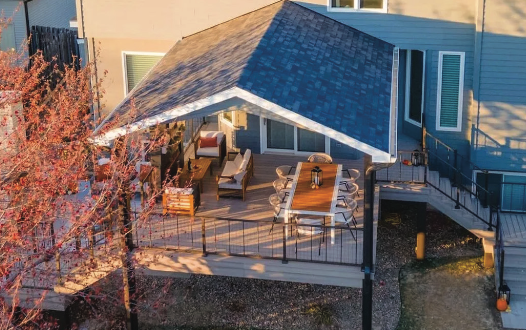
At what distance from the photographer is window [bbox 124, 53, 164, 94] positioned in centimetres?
2220

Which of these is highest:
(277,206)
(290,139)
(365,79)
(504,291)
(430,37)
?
(430,37)

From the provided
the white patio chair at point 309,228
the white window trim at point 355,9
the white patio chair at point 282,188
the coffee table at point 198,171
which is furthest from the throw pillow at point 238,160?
the white window trim at point 355,9

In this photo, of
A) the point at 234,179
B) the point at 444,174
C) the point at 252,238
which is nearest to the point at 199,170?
the point at 234,179

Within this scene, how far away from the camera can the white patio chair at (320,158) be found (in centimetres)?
2058

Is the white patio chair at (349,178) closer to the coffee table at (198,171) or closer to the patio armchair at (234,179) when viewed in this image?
the patio armchair at (234,179)

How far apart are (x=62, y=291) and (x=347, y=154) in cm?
829

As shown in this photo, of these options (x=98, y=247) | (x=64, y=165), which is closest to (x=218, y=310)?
(x=98, y=247)

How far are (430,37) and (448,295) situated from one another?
248 inches

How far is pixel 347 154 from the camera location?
70.9 ft

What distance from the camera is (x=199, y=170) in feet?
64.7

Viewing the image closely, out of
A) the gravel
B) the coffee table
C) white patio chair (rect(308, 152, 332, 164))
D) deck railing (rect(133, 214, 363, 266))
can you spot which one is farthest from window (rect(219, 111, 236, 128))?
the gravel

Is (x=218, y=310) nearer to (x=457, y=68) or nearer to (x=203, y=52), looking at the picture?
(x=203, y=52)

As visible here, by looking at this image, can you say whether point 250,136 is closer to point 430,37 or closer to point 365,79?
point 365,79

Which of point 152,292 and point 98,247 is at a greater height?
point 98,247
